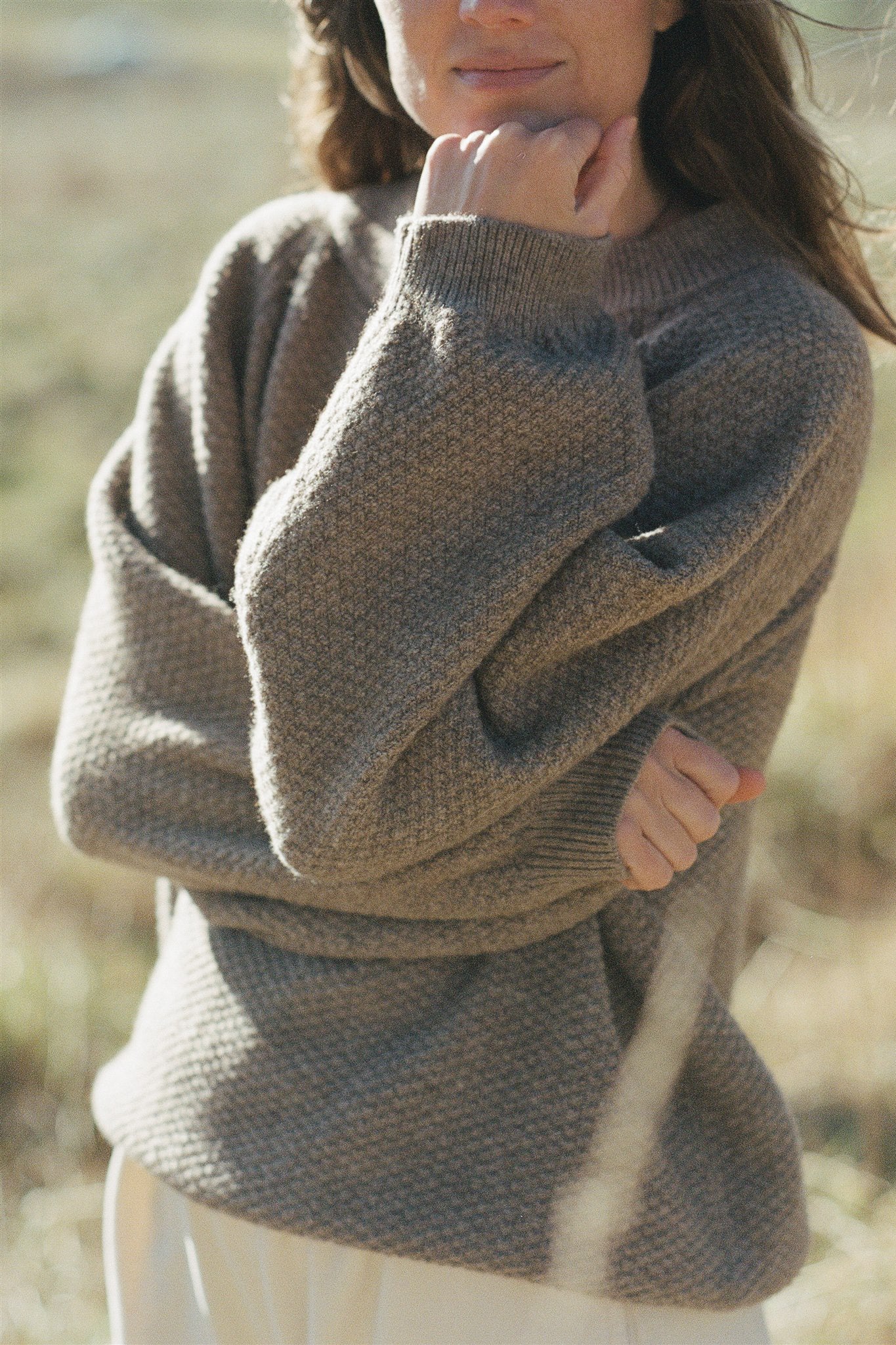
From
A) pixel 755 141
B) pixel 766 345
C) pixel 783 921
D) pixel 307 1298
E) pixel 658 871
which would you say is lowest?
pixel 783 921

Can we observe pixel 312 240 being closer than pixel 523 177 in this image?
No

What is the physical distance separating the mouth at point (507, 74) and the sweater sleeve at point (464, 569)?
16cm

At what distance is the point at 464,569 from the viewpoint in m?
1.15

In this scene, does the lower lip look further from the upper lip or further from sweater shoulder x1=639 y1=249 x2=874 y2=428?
sweater shoulder x1=639 y1=249 x2=874 y2=428

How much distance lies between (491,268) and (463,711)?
359mm

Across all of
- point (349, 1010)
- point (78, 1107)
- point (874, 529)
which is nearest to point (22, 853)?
point (78, 1107)

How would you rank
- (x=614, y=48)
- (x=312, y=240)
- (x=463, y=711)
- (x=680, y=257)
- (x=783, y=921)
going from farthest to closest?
1. (x=783, y=921)
2. (x=312, y=240)
3. (x=680, y=257)
4. (x=614, y=48)
5. (x=463, y=711)

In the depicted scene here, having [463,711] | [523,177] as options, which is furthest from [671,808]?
[523,177]

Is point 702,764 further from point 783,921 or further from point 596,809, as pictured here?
point 783,921

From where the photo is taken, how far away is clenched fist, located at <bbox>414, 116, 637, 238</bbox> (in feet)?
3.82

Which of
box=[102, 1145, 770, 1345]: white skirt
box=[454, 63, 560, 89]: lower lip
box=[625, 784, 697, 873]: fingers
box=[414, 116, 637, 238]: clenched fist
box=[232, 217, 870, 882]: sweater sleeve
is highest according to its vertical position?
box=[454, 63, 560, 89]: lower lip

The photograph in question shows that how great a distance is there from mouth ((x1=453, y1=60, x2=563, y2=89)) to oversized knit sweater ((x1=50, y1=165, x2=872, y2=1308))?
6.2 inches

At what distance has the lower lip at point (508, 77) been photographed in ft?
3.99

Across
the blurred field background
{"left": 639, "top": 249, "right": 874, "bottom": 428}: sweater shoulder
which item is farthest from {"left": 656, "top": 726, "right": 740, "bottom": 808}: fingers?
the blurred field background
